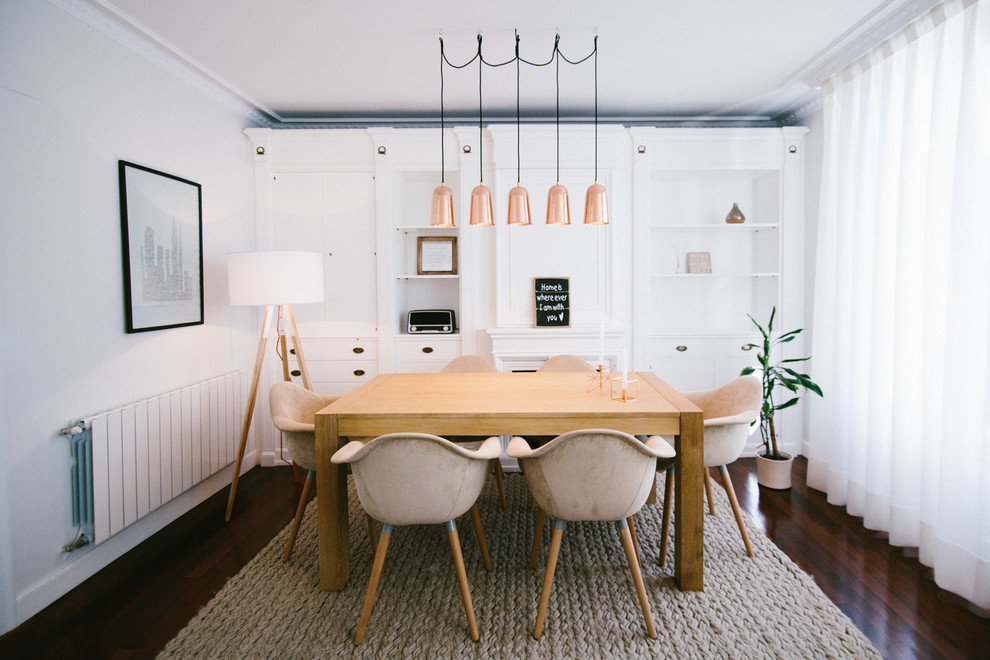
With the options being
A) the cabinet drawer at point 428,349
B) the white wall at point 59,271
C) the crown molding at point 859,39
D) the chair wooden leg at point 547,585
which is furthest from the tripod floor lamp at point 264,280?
the crown molding at point 859,39

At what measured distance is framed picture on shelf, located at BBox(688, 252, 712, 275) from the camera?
3979mm

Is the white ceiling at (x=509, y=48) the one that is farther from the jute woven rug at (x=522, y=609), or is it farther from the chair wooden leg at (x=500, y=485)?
the jute woven rug at (x=522, y=609)

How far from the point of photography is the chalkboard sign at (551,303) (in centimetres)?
368

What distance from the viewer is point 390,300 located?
3703mm

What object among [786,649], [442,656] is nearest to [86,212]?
[442,656]

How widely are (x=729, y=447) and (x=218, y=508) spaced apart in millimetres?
2862

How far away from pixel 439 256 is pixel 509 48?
167 cm

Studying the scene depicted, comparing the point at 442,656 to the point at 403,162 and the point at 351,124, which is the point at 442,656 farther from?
the point at 351,124

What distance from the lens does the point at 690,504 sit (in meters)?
2.04

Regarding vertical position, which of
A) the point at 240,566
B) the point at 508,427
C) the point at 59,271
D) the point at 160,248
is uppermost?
the point at 160,248

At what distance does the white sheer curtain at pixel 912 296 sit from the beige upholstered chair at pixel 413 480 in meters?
1.99

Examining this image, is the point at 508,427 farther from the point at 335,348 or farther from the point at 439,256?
the point at 439,256

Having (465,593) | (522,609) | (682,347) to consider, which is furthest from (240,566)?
(682,347)

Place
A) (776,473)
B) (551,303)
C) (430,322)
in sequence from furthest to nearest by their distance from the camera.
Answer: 1. (430,322)
2. (551,303)
3. (776,473)
